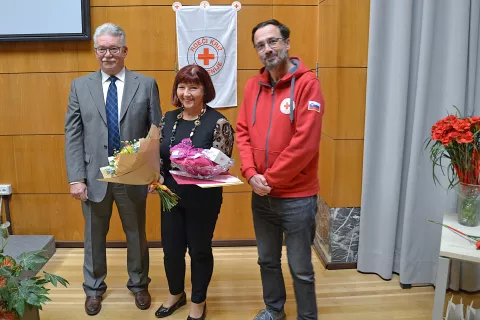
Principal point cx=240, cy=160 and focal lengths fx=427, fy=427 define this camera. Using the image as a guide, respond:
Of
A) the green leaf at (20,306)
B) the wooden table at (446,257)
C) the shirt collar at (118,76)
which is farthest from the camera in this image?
the shirt collar at (118,76)

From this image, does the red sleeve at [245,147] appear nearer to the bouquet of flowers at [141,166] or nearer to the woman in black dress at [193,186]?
the woman in black dress at [193,186]

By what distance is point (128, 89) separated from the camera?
2543 mm

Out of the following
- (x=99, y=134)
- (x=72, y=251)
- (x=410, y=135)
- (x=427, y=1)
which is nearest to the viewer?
(x=99, y=134)

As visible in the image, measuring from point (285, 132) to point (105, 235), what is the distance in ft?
4.59

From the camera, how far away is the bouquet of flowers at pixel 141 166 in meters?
2.10

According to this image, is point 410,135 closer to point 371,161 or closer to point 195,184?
point 371,161

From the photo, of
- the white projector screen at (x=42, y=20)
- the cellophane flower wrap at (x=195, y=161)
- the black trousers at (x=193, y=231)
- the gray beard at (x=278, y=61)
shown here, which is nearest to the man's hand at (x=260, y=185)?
the cellophane flower wrap at (x=195, y=161)

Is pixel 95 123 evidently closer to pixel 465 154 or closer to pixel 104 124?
pixel 104 124

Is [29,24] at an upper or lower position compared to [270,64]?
upper

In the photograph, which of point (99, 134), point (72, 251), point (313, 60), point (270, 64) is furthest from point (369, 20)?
point (72, 251)

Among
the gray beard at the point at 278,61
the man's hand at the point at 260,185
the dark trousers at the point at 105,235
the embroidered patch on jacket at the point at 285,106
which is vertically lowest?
the dark trousers at the point at 105,235

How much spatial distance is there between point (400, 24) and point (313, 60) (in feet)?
2.93

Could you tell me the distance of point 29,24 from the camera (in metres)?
3.39

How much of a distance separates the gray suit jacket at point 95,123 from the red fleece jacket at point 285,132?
68 centimetres
